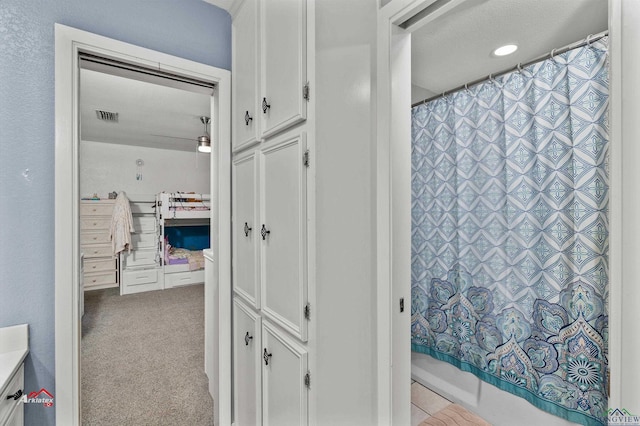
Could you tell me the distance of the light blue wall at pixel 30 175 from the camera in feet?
3.89

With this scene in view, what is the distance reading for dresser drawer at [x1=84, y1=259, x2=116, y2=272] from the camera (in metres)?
4.73

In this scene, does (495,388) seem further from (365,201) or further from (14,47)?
(14,47)

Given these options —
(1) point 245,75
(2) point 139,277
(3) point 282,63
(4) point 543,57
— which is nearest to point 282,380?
(3) point 282,63

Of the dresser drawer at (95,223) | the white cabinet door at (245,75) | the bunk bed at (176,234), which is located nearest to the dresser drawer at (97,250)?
the dresser drawer at (95,223)

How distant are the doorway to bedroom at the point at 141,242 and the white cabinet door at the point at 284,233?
2.72ft

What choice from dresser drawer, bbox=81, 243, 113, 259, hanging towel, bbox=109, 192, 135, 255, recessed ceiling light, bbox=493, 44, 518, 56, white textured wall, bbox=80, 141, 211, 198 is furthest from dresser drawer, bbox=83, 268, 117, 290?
recessed ceiling light, bbox=493, 44, 518, 56

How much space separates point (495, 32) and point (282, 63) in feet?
4.56

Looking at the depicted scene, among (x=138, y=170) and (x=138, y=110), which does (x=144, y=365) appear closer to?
(x=138, y=110)

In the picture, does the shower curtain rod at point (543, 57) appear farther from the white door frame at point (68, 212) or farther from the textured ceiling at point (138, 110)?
the textured ceiling at point (138, 110)

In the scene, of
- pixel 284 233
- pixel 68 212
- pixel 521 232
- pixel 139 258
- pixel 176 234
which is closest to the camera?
pixel 284 233

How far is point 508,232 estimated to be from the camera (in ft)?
5.98

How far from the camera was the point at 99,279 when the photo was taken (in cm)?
484

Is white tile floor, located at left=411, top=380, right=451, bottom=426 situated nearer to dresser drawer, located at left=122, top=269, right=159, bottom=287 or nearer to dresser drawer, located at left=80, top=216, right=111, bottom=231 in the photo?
dresser drawer, located at left=122, top=269, right=159, bottom=287

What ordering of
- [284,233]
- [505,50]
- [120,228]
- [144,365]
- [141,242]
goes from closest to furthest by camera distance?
[284,233] → [505,50] → [144,365] → [120,228] → [141,242]
